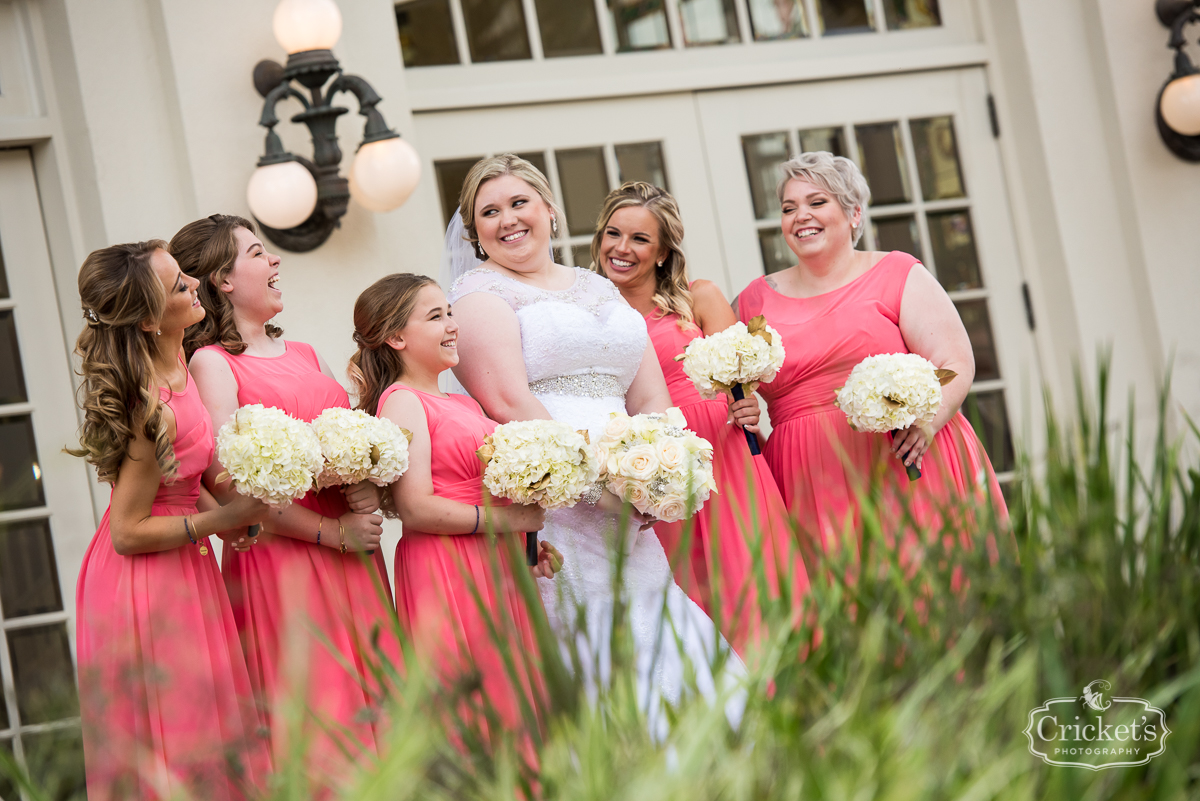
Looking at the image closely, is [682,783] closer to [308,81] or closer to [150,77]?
[308,81]

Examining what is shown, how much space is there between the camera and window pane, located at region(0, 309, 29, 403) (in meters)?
4.25

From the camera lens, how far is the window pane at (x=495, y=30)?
504cm

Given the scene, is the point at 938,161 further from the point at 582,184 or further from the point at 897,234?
the point at 582,184

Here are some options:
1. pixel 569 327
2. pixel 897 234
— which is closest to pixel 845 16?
pixel 897 234

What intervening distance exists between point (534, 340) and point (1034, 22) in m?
3.68

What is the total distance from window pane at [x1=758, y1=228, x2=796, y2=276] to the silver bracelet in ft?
8.18

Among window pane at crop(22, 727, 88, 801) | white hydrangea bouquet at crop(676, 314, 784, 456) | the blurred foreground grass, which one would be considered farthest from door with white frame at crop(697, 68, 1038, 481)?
window pane at crop(22, 727, 88, 801)

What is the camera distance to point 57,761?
106cm

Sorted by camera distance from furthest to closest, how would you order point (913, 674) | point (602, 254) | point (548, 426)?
point (602, 254) → point (548, 426) → point (913, 674)

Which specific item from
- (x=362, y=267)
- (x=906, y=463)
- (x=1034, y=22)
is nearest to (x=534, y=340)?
(x=906, y=463)

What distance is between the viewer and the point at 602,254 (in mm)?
3758

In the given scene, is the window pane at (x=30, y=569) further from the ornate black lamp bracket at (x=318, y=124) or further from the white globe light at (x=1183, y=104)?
the white globe light at (x=1183, y=104)

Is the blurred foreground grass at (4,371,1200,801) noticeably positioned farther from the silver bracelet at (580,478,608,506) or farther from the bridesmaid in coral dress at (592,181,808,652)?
the bridesmaid in coral dress at (592,181,808,652)

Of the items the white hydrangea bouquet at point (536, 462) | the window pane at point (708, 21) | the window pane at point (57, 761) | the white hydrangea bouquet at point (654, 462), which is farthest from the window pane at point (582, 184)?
the window pane at point (57, 761)
